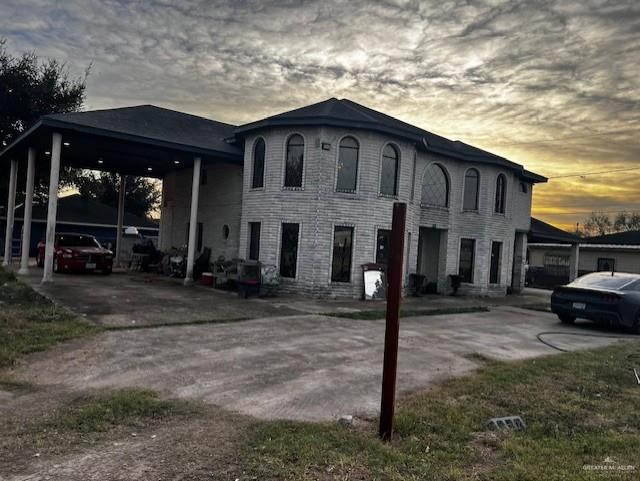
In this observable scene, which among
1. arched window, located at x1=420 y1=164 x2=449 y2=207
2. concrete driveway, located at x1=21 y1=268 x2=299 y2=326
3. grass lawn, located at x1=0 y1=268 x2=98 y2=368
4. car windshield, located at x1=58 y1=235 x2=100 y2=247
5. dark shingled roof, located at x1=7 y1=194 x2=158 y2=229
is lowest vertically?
grass lawn, located at x1=0 y1=268 x2=98 y2=368

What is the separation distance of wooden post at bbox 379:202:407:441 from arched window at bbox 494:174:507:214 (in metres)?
17.5

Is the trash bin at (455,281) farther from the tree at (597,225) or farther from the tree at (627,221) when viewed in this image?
the tree at (597,225)

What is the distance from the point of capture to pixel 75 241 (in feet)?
Result: 60.8

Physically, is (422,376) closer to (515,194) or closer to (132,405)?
(132,405)

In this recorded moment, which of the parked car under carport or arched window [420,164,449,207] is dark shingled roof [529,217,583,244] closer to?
arched window [420,164,449,207]

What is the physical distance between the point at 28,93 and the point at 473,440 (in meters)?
29.4

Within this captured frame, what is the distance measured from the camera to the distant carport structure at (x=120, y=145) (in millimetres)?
14039

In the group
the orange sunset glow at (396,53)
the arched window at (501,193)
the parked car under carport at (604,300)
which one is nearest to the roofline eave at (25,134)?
the orange sunset glow at (396,53)

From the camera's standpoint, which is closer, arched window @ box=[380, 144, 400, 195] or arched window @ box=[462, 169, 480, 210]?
arched window @ box=[380, 144, 400, 195]

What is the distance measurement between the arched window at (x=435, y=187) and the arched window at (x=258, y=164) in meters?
6.35

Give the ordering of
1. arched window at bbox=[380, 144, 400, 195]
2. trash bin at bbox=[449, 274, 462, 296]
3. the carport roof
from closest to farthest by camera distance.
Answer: the carport roof < arched window at bbox=[380, 144, 400, 195] < trash bin at bbox=[449, 274, 462, 296]

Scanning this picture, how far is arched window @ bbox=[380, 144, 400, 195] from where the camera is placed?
52.3ft

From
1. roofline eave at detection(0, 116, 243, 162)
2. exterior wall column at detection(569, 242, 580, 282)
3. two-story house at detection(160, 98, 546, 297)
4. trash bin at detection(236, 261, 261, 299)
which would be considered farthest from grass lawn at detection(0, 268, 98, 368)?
exterior wall column at detection(569, 242, 580, 282)

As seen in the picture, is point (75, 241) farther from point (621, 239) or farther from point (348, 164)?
point (621, 239)
